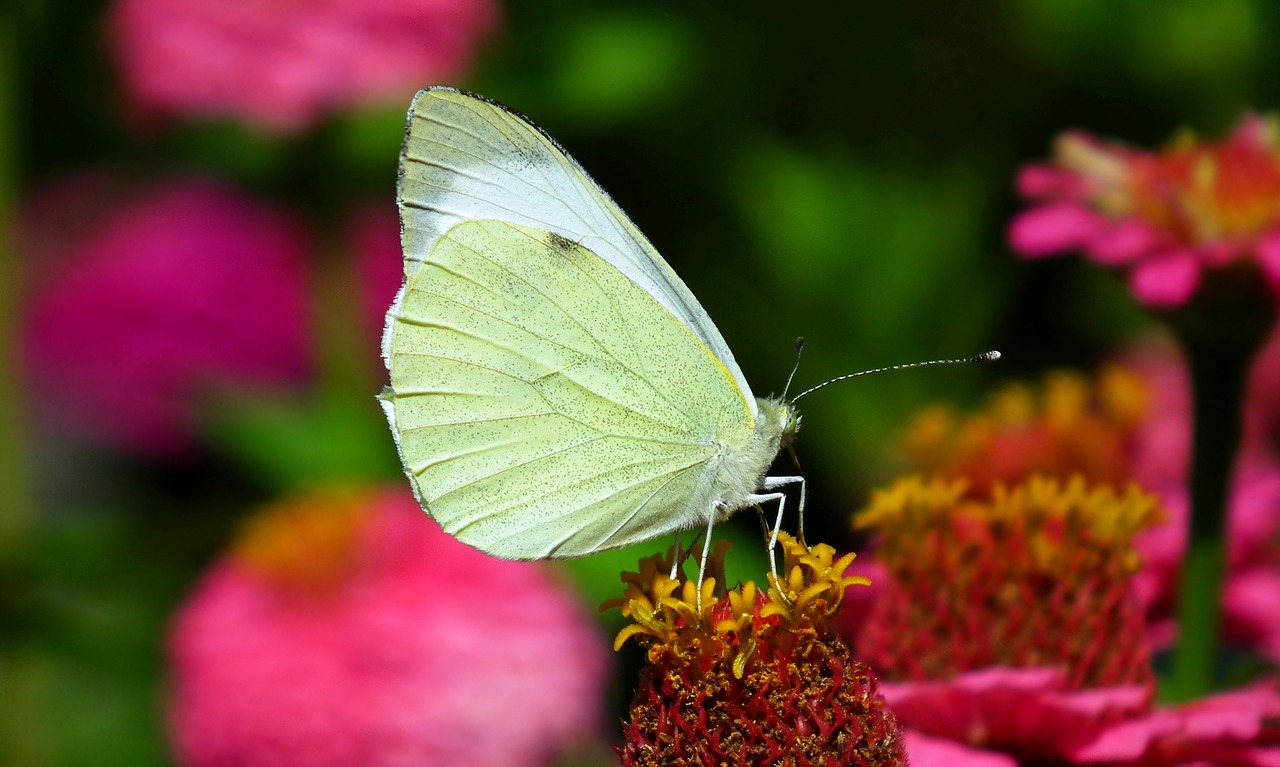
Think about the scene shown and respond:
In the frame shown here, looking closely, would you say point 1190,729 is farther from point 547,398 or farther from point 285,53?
point 285,53

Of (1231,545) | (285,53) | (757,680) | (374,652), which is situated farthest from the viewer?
(285,53)

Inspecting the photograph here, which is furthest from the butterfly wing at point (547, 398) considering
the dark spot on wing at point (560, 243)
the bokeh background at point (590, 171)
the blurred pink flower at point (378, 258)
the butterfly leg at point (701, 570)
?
the blurred pink flower at point (378, 258)

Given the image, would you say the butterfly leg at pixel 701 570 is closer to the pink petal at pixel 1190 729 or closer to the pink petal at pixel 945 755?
the pink petal at pixel 945 755

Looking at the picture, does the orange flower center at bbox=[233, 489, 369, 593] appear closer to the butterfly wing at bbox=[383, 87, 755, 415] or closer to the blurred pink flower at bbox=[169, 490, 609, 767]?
the blurred pink flower at bbox=[169, 490, 609, 767]

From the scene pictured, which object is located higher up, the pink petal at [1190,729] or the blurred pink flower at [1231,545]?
the blurred pink flower at [1231,545]

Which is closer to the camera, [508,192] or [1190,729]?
[1190,729]

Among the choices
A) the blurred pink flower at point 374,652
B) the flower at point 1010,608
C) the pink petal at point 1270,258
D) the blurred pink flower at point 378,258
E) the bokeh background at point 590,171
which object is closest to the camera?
the flower at point 1010,608

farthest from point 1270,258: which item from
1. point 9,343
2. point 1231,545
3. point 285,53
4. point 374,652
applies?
point 9,343
